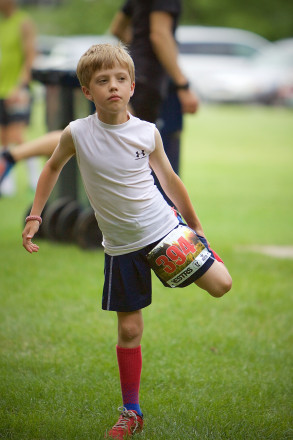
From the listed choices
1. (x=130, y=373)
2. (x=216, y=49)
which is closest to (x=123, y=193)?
(x=130, y=373)

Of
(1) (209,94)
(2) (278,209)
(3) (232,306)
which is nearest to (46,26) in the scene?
(1) (209,94)

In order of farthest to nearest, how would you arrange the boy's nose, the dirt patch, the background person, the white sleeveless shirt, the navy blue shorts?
the background person → the dirt patch → the navy blue shorts → the white sleeveless shirt → the boy's nose

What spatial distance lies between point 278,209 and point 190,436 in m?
5.99

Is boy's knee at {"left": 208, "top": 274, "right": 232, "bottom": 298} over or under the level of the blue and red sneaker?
over

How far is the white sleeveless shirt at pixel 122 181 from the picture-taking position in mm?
2916

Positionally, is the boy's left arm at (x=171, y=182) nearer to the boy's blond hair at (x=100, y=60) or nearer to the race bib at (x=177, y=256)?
the race bib at (x=177, y=256)

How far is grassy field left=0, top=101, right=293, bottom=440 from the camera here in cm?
319

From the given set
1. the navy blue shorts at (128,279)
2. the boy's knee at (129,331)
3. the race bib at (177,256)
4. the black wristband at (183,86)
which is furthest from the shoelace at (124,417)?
the black wristband at (183,86)

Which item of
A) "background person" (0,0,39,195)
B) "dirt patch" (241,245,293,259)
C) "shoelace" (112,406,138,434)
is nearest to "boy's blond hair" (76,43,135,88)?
"shoelace" (112,406,138,434)

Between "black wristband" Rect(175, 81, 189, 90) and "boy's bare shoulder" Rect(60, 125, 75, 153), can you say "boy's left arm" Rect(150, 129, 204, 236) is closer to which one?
"boy's bare shoulder" Rect(60, 125, 75, 153)

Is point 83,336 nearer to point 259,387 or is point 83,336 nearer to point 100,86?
point 259,387

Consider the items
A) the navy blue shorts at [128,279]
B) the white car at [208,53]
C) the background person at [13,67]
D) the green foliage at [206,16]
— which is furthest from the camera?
the green foliage at [206,16]

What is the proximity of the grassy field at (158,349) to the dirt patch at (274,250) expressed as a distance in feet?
0.28

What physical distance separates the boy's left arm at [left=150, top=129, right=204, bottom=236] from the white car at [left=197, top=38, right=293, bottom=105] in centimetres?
2283
